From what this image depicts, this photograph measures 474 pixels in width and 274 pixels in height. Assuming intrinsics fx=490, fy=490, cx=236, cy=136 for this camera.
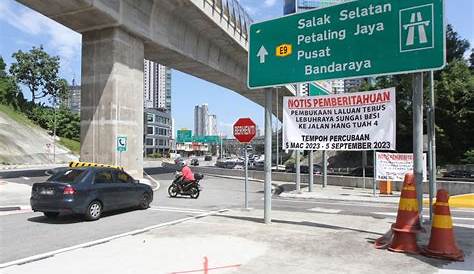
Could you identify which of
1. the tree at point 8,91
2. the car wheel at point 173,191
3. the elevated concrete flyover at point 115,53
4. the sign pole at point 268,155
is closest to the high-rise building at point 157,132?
the tree at point 8,91

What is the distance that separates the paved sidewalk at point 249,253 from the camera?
7.54m

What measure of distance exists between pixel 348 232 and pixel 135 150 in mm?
19206

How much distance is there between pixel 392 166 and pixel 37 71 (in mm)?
88978

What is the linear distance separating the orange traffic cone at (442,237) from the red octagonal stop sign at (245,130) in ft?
28.7

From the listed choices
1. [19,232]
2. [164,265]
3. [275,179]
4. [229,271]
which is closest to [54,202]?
[19,232]

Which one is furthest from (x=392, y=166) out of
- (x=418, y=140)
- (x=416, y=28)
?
(x=416, y=28)

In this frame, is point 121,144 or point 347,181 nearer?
point 121,144

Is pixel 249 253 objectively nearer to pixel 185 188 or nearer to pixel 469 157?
pixel 185 188

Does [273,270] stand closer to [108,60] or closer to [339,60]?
[339,60]

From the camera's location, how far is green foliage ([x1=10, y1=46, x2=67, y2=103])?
314 ft

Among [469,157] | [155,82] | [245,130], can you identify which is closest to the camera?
[245,130]

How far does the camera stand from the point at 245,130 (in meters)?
16.7

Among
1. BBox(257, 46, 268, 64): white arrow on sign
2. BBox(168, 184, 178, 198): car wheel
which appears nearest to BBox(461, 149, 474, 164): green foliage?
BBox(168, 184, 178, 198): car wheel

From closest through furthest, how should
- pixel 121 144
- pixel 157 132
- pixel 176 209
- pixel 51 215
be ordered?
pixel 51 215, pixel 176 209, pixel 121 144, pixel 157 132
